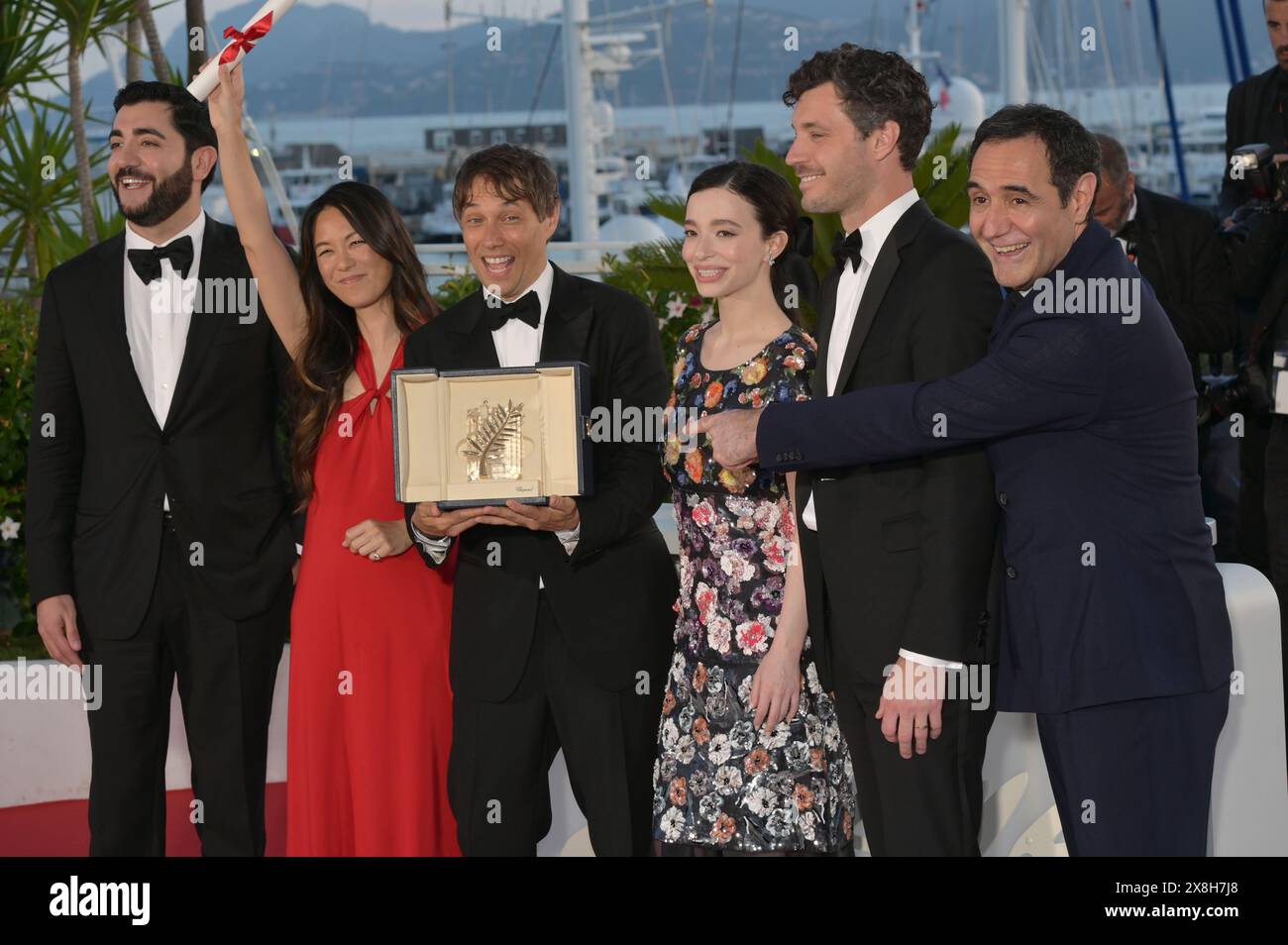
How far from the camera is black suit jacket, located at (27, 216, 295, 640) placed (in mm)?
3631

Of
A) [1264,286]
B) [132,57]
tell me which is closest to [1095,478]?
[1264,286]

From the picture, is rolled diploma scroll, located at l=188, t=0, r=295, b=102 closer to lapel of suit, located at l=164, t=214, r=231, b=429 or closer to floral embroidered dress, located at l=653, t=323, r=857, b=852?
lapel of suit, located at l=164, t=214, r=231, b=429

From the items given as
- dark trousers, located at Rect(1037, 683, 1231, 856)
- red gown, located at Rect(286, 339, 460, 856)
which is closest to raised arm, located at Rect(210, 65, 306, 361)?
red gown, located at Rect(286, 339, 460, 856)

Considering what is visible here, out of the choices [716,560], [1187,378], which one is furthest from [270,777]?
[1187,378]

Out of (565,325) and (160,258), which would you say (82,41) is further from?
(565,325)

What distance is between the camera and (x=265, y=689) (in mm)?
3742

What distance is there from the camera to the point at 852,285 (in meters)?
3.06

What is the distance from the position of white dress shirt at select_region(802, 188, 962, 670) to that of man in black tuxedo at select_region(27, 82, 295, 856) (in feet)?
4.70

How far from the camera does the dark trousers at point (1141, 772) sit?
9.17 feet

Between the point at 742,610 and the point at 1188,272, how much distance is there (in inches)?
107

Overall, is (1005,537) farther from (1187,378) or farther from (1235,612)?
(1235,612)

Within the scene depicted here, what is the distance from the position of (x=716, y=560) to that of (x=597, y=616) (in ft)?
0.96

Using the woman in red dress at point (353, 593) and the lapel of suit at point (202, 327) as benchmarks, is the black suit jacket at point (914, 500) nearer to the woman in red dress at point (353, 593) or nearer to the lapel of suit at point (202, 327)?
the woman in red dress at point (353, 593)

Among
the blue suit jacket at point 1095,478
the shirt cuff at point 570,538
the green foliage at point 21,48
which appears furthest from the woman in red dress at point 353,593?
the green foliage at point 21,48
